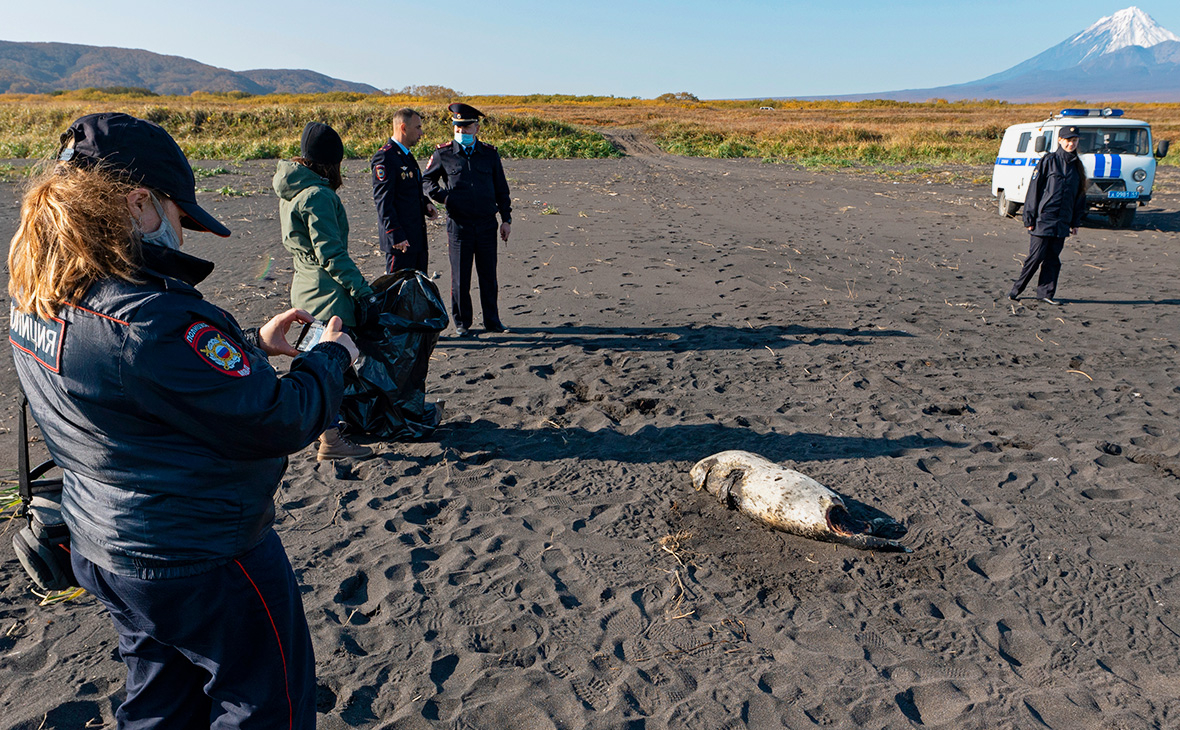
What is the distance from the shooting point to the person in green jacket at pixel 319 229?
13.3 feet

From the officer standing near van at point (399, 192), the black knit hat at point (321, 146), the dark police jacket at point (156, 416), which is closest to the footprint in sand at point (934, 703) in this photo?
the dark police jacket at point (156, 416)

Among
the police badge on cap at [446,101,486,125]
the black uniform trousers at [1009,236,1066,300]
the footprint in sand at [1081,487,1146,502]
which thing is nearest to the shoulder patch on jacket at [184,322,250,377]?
the footprint in sand at [1081,487,1146,502]

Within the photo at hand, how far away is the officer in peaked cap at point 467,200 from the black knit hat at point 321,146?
2260 millimetres

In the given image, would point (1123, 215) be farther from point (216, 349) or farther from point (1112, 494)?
point (216, 349)

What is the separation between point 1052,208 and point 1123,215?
7.42 meters

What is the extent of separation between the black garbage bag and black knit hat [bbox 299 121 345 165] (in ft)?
2.56

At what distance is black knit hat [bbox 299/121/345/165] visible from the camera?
4.07m

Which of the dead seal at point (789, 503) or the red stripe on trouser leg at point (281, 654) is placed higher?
the red stripe on trouser leg at point (281, 654)

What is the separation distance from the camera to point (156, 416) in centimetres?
146

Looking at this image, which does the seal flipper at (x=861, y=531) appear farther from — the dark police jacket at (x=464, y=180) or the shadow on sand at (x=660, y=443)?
the dark police jacket at (x=464, y=180)

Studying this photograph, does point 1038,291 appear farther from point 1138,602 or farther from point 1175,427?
point 1138,602

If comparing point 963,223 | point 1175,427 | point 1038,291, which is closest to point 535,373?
point 1175,427

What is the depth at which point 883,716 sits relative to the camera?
2.58 m

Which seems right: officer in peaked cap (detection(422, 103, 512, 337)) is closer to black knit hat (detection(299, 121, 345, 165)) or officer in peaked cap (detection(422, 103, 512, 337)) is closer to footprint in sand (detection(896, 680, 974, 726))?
black knit hat (detection(299, 121, 345, 165))
